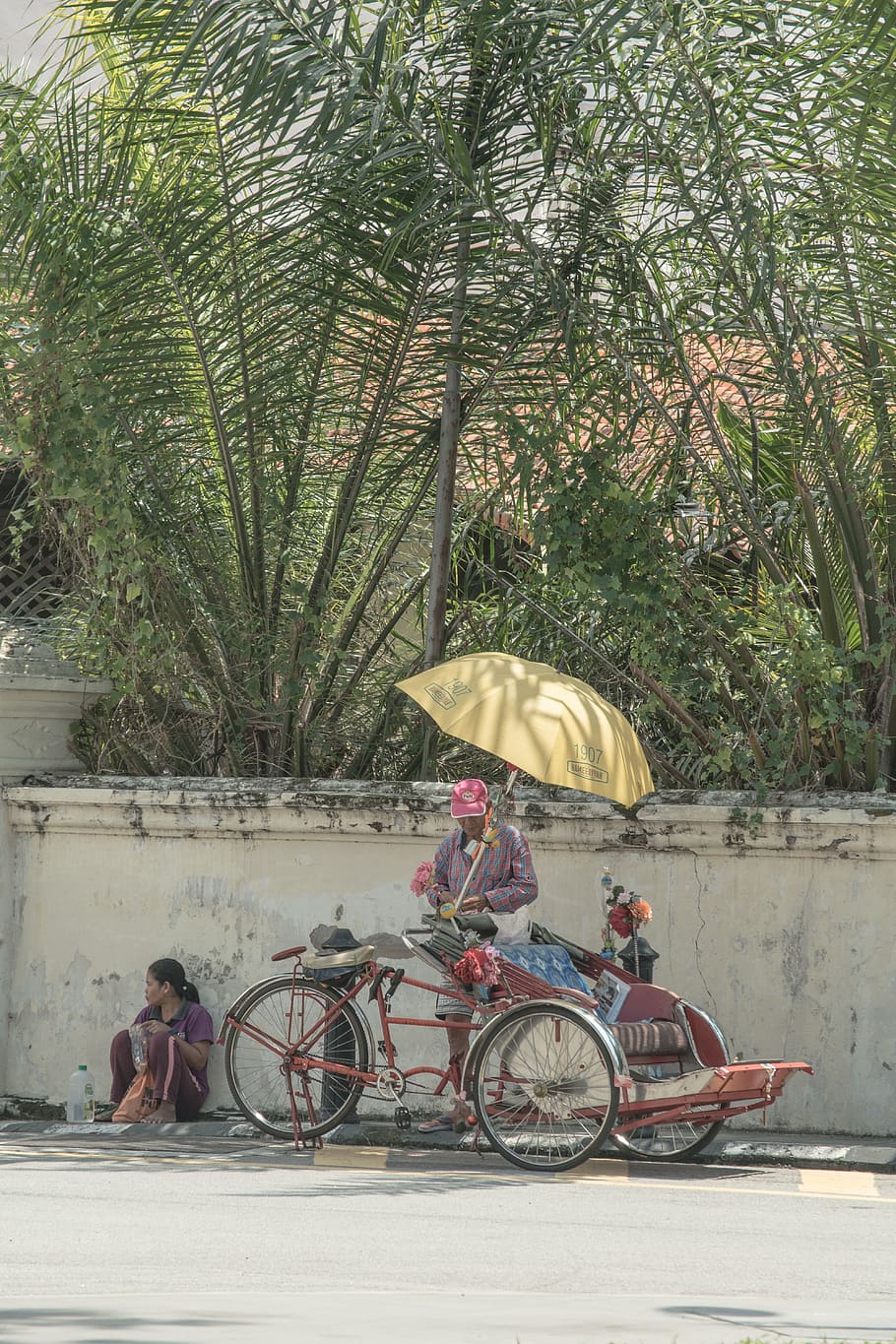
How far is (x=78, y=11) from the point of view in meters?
8.96

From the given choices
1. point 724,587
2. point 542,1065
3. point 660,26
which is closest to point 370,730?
point 724,587

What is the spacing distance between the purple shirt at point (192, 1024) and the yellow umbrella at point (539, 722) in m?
2.34

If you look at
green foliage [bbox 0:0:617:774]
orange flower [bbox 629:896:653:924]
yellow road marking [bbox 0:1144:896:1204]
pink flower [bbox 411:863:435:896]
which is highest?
green foliage [bbox 0:0:617:774]

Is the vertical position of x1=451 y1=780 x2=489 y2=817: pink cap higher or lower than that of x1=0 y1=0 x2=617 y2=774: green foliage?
lower

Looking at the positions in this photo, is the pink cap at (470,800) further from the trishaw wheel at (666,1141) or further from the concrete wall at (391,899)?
the trishaw wheel at (666,1141)

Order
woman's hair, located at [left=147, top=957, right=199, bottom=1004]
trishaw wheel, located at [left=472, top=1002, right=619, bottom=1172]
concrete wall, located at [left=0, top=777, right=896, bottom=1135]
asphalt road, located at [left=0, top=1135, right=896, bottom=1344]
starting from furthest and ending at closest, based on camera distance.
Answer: woman's hair, located at [left=147, top=957, right=199, bottom=1004] → concrete wall, located at [left=0, top=777, right=896, bottom=1135] → trishaw wheel, located at [left=472, top=1002, right=619, bottom=1172] → asphalt road, located at [left=0, top=1135, right=896, bottom=1344]

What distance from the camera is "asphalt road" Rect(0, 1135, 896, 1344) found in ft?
13.6

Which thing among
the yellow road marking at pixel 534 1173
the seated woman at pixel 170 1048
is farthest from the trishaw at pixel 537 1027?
the seated woman at pixel 170 1048

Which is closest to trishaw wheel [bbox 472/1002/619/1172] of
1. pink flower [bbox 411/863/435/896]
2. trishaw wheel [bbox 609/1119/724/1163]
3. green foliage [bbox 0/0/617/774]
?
trishaw wheel [bbox 609/1119/724/1163]

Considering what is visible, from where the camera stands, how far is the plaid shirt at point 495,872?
733 cm

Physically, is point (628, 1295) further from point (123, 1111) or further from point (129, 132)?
point (129, 132)

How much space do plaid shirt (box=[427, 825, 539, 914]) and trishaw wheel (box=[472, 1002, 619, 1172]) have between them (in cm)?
55

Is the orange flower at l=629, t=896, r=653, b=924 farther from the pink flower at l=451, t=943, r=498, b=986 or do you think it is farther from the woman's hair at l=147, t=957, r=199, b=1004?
the woman's hair at l=147, t=957, r=199, b=1004

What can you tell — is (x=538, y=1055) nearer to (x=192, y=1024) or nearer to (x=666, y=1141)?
(x=666, y=1141)
